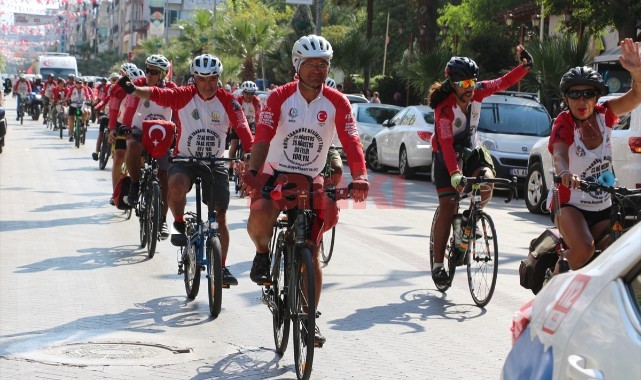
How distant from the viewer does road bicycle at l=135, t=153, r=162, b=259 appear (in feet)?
38.0

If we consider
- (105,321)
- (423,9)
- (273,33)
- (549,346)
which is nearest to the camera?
(549,346)

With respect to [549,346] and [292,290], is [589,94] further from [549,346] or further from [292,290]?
[549,346]

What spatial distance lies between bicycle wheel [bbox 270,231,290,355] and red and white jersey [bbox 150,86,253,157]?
95.7 inches

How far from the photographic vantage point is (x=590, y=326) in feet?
10.5

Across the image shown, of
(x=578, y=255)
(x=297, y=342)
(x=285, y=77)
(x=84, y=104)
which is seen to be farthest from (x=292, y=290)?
(x=285, y=77)

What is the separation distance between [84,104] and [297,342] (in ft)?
85.3

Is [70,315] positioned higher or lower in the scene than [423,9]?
lower

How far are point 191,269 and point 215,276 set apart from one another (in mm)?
806

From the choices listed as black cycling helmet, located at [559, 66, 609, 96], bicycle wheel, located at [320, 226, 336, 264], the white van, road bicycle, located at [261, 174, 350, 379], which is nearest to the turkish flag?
bicycle wheel, located at [320, 226, 336, 264]

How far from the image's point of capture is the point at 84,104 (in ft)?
105

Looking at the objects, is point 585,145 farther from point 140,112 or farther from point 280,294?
point 140,112

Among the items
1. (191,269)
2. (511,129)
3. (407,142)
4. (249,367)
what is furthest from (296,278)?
(407,142)

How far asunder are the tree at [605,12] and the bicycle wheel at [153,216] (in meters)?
16.4

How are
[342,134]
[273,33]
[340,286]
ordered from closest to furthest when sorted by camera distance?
1. [342,134]
2. [340,286]
3. [273,33]
